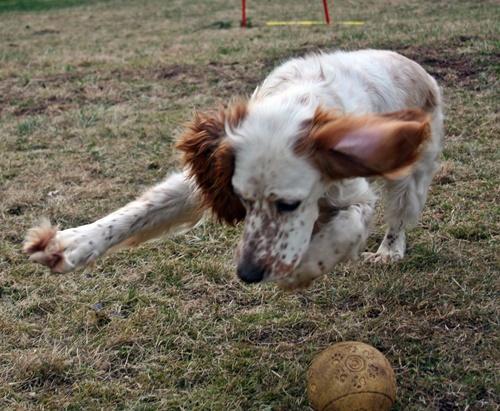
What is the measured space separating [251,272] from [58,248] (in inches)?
34.5

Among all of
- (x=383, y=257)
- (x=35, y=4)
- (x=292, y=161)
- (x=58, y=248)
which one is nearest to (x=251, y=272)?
(x=292, y=161)

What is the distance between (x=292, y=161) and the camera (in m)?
2.90

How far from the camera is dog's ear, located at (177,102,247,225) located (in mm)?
3084

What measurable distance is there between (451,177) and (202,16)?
38.6ft

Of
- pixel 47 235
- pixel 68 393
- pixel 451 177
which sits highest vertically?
pixel 47 235

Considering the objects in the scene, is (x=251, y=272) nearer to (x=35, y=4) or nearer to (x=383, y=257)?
(x=383, y=257)

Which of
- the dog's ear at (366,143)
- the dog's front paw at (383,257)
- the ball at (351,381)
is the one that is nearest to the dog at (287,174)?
the dog's ear at (366,143)

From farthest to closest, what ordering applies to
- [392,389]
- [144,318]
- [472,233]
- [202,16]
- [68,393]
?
[202,16] → [472,233] → [144,318] → [68,393] → [392,389]

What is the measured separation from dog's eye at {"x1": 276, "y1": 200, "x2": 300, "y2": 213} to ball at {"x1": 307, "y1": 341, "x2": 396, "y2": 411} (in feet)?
1.84

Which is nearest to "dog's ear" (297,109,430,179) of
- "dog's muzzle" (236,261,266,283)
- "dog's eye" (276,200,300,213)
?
"dog's eye" (276,200,300,213)

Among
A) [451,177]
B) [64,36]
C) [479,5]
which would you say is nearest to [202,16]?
[64,36]

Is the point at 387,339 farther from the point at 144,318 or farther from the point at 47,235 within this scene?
the point at 47,235

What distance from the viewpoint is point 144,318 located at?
3605 mm

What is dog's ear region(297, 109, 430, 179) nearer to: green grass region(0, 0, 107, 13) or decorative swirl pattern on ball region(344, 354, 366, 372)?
decorative swirl pattern on ball region(344, 354, 366, 372)
